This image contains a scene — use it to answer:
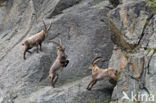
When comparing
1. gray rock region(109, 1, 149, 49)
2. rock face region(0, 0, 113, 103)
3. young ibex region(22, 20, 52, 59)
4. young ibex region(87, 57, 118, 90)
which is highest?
gray rock region(109, 1, 149, 49)

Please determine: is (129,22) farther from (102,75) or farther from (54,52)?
(54,52)

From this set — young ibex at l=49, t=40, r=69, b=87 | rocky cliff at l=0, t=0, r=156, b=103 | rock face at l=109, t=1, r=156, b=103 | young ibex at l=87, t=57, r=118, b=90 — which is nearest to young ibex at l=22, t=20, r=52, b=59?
rocky cliff at l=0, t=0, r=156, b=103

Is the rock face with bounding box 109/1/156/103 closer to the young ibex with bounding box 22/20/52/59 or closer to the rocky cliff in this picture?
the rocky cliff

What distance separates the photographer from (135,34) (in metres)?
14.2

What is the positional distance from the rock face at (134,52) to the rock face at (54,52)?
1.81m

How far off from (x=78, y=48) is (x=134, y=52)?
5057 millimetres

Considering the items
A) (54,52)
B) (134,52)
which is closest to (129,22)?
(134,52)

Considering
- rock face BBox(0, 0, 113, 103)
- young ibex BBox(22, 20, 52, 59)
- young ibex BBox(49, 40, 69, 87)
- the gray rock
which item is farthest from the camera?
young ibex BBox(22, 20, 52, 59)

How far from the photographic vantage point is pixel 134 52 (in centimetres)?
1390

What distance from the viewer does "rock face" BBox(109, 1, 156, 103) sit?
13023 mm

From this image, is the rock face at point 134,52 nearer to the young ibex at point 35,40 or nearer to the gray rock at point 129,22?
the gray rock at point 129,22

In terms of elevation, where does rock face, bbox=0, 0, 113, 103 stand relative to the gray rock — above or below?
below

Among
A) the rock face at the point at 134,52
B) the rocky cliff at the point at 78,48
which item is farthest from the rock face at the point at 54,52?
the rock face at the point at 134,52

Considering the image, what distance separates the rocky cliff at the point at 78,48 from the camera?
1375cm
